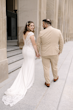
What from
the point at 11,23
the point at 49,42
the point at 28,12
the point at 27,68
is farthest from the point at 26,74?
the point at 11,23

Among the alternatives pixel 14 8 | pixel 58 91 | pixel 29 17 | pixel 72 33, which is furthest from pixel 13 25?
pixel 58 91

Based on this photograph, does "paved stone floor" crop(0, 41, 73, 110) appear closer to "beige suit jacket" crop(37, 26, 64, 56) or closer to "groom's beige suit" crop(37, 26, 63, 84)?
"groom's beige suit" crop(37, 26, 63, 84)

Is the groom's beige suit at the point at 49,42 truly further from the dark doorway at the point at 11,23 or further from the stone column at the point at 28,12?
the dark doorway at the point at 11,23

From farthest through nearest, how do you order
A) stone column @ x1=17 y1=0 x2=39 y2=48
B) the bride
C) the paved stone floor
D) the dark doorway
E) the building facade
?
the dark doorway < stone column @ x1=17 y1=0 x2=39 y2=48 < the building facade < the bride < the paved stone floor

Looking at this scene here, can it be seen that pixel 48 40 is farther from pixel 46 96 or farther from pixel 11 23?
pixel 11 23

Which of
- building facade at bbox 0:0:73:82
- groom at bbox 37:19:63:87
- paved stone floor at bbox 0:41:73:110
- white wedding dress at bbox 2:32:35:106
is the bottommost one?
paved stone floor at bbox 0:41:73:110

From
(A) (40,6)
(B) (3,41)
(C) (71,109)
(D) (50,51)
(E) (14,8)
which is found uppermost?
(E) (14,8)

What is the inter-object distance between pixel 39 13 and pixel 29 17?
27.6 inches

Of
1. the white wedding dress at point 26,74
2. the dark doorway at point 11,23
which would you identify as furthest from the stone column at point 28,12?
the dark doorway at point 11,23

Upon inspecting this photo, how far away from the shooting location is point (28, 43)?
4.00 meters

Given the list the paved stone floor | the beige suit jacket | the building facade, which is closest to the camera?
the paved stone floor

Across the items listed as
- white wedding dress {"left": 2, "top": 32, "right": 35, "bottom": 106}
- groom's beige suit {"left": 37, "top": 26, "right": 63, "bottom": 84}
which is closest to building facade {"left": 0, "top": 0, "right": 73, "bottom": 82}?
white wedding dress {"left": 2, "top": 32, "right": 35, "bottom": 106}

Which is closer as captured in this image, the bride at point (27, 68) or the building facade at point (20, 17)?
the bride at point (27, 68)

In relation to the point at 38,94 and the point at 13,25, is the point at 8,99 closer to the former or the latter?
the point at 38,94
